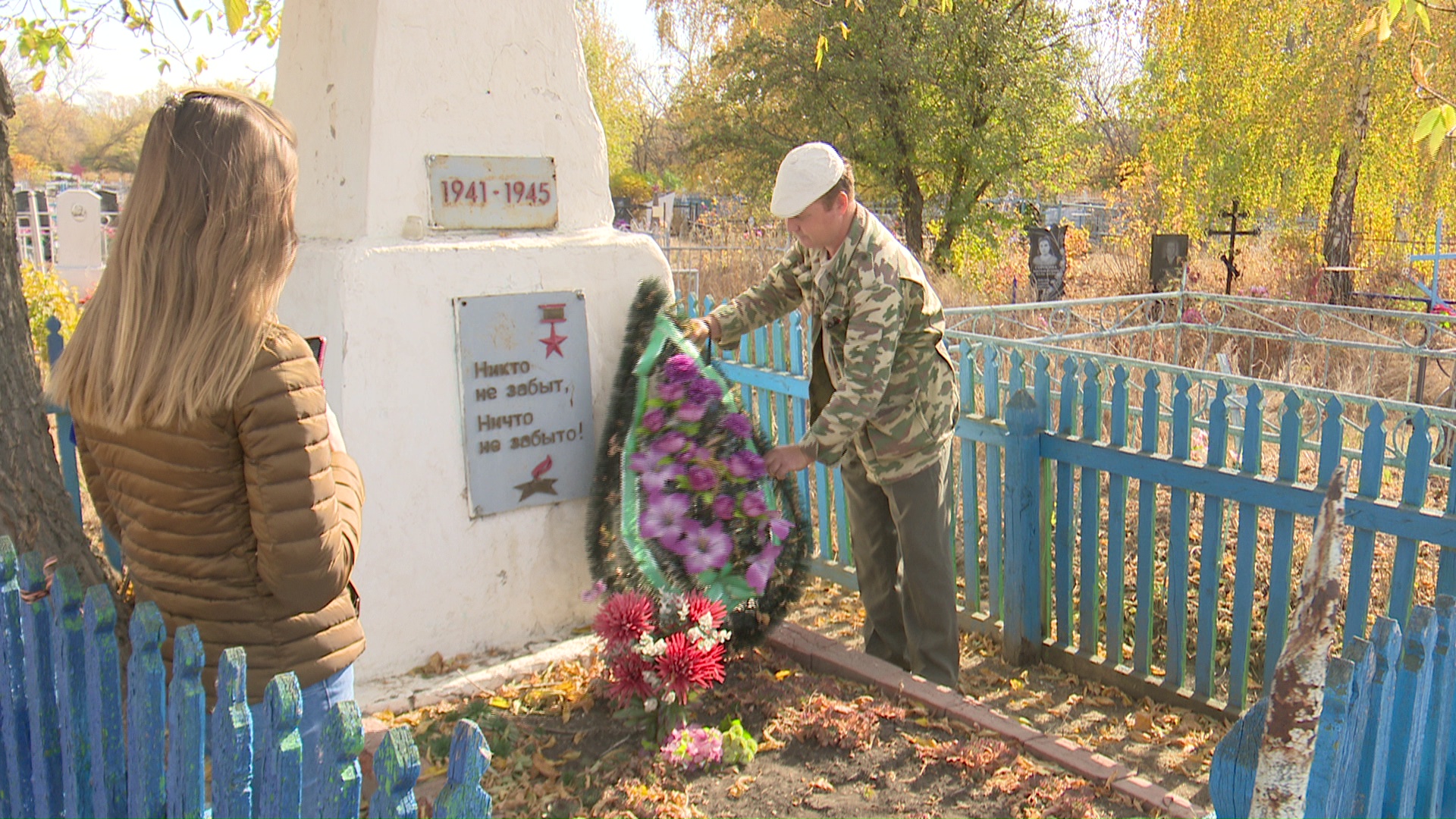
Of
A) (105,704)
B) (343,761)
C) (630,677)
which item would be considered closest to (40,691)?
(105,704)

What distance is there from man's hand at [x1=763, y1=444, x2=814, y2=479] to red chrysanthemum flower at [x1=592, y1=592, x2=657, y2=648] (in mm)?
597

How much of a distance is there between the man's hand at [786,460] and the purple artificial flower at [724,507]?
16 cm

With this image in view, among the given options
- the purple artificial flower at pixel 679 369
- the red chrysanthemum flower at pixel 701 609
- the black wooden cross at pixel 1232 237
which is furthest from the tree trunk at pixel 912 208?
the red chrysanthemum flower at pixel 701 609

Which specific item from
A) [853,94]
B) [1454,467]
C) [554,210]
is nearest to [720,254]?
[853,94]

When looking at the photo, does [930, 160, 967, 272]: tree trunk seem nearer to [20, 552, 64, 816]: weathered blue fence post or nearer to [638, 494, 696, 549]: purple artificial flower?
[638, 494, 696, 549]: purple artificial flower

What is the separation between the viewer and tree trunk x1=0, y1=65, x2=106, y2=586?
2.79 m

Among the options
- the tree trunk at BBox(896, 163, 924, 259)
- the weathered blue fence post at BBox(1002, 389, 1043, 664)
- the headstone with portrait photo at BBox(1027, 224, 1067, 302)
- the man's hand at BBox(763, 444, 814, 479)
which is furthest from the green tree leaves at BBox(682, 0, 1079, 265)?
the man's hand at BBox(763, 444, 814, 479)

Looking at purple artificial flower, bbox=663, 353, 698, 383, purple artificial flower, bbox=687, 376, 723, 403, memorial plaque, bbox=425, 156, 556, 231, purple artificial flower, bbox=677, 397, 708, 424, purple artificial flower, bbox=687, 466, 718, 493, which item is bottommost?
purple artificial flower, bbox=687, 466, 718, 493

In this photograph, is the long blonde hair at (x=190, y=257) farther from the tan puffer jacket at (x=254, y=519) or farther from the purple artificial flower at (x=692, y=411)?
the purple artificial flower at (x=692, y=411)

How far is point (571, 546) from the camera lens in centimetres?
391

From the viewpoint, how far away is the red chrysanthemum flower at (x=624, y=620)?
121 inches

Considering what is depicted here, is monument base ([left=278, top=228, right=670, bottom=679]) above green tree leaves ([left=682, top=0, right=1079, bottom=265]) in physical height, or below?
below

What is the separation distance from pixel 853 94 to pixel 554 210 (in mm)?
11483

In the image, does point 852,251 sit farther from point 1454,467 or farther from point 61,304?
point 61,304
